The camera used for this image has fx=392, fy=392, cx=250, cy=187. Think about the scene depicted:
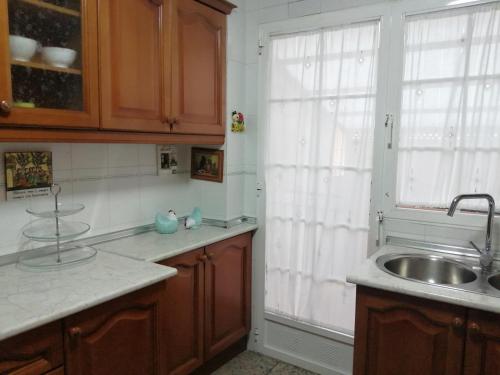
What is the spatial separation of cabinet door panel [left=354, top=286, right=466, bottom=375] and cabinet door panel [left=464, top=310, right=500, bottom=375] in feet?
0.09

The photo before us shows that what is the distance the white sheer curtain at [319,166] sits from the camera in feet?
6.93

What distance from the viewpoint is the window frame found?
6.14 ft

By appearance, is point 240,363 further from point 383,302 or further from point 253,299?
point 383,302

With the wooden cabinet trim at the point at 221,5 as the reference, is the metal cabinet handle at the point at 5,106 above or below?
below

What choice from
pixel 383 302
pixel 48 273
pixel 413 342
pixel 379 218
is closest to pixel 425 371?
pixel 413 342

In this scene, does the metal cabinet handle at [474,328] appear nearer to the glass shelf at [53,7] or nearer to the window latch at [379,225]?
the window latch at [379,225]

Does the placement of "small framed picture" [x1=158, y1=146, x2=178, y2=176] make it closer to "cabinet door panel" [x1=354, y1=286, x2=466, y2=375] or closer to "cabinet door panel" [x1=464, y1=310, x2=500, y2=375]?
"cabinet door panel" [x1=354, y1=286, x2=466, y2=375]

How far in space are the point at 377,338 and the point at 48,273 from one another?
137 centimetres

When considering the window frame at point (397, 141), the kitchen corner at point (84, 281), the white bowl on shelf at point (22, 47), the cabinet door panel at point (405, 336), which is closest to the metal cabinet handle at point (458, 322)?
the cabinet door panel at point (405, 336)

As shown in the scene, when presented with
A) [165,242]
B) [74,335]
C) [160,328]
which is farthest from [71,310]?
[165,242]

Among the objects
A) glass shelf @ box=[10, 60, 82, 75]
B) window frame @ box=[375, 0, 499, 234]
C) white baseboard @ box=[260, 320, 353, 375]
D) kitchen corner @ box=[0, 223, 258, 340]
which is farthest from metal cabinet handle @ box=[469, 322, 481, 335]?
glass shelf @ box=[10, 60, 82, 75]

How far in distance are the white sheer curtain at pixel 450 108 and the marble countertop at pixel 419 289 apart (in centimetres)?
55

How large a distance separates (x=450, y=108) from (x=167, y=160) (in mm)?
1547

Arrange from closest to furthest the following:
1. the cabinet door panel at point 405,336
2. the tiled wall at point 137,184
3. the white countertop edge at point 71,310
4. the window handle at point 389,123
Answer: the white countertop edge at point 71,310, the cabinet door panel at point 405,336, the tiled wall at point 137,184, the window handle at point 389,123
